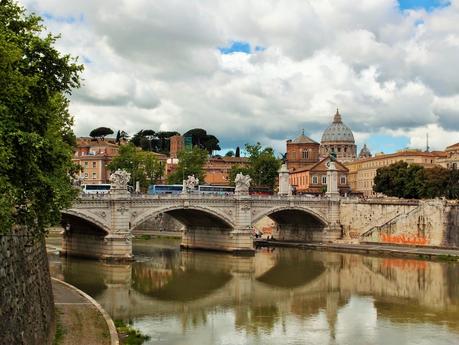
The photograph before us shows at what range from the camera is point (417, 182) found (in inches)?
2640

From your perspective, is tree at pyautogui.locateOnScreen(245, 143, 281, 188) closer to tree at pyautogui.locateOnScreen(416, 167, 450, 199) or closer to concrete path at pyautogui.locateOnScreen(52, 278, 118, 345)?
tree at pyautogui.locateOnScreen(416, 167, 450, 199)

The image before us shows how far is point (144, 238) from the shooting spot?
62.5m

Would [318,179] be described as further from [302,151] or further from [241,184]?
[241,184]

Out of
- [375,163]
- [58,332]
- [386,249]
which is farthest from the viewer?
[375,163]

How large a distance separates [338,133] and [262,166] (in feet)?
239

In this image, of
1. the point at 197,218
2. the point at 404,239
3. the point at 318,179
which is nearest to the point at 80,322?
the point at 197,218

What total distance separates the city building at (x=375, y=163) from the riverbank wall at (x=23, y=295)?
8342 cm

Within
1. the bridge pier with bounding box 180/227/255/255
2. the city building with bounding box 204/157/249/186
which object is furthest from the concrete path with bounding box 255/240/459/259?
the city building with bounding box 204/157/249/186

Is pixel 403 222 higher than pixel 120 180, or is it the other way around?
pixel 120 180

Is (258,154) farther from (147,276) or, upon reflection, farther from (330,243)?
(147,276)

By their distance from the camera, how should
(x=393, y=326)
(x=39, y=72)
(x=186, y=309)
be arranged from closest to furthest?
(x=39, y=72), (x=393, y=326), (x=186, y=309)

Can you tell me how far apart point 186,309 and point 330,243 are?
90.4ft

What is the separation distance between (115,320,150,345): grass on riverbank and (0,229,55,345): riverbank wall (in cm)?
265

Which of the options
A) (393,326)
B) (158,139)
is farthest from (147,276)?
(158,139)
